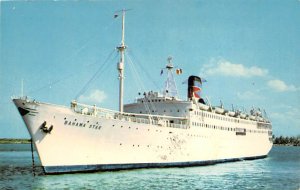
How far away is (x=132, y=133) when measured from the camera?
27.1 meters

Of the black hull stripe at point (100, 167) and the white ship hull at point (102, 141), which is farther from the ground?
the white ship hull at point (102, 141)

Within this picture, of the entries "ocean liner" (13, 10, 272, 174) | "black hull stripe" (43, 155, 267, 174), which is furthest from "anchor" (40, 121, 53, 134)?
"black hull stripe" (43, 155, 267, 174)

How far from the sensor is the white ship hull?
2323 cm

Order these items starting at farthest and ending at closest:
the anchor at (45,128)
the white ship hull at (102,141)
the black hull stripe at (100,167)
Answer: the black hull stripe at (100,167) < the white ship hull at (102,141) < the anchor at (45,128)

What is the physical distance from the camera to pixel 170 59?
3909cm

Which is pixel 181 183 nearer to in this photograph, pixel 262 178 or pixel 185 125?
pixel 262 178

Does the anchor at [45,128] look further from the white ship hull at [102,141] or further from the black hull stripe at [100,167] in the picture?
the black hull stripe at [100,167]

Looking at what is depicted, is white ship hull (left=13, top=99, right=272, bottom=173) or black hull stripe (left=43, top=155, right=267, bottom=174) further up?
white ship hull (left=13, top=99, right=272, bottom=173)

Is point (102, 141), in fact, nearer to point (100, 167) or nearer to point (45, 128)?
point (100, 167)

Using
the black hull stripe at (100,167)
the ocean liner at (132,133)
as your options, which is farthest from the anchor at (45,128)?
the black hull stripe at (100,167)

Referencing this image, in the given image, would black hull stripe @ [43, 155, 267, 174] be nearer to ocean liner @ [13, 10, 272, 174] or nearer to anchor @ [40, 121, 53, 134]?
ocean liner @ [13, 10, 272, 174]

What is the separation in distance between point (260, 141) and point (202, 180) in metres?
31.5

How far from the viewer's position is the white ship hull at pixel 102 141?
76.2ft

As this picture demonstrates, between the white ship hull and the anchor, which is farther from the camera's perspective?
the white ship hull
